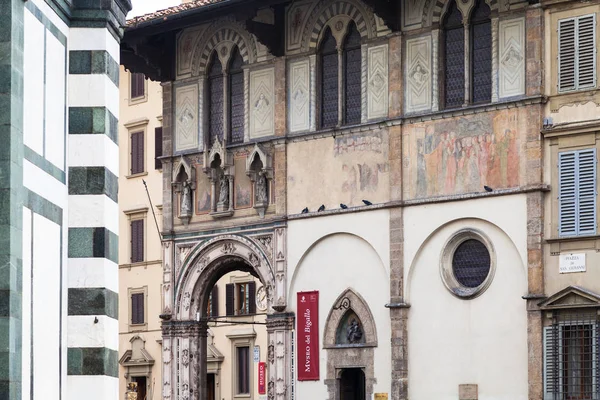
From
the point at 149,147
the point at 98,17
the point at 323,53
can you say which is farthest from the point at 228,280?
the point at 98,17

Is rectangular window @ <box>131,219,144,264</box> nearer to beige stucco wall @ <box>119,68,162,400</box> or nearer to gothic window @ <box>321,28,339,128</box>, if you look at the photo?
beige stucco wall @ <box>119,68,162,400</box>

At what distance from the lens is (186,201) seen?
3341 centimetres

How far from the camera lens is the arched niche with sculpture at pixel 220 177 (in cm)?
3247

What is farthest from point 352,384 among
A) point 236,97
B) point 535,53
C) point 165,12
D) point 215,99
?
point 165,12

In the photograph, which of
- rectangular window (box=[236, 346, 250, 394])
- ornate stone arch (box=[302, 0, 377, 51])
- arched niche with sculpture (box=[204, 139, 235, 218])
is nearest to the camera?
ornate stone arch (box=[302, 0, 377, 51])

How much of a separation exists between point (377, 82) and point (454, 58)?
1.84 m

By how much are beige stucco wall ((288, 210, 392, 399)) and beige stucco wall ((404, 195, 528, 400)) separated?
0.62 m

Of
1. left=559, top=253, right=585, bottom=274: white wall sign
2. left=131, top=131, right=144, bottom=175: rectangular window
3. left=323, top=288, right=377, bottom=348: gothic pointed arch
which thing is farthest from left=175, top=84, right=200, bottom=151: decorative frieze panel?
left=131, top=131, right=144, bottom=175: rectangular window

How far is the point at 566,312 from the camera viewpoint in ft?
88.4

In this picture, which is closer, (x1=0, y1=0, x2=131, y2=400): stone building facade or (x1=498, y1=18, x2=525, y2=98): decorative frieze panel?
(x1=0, y1=0, x2=131, y2=400): stone building facade

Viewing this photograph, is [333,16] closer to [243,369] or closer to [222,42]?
[222,42]

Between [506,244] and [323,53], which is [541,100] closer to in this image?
[506,244]

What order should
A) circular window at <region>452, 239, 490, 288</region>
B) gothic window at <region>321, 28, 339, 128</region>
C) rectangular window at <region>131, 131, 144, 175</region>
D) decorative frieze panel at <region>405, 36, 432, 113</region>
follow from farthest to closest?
rectangular window at <region>131, 131, 144, 175</region> < gothic window at <region>321, 28, 339, 128</region> < decorative frieze panel at <region>405, 36, 432, 113</region> < circular window at <region>452, 239, 490, 288</region>

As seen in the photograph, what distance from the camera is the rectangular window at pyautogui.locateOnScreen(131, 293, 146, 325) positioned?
49.5m
